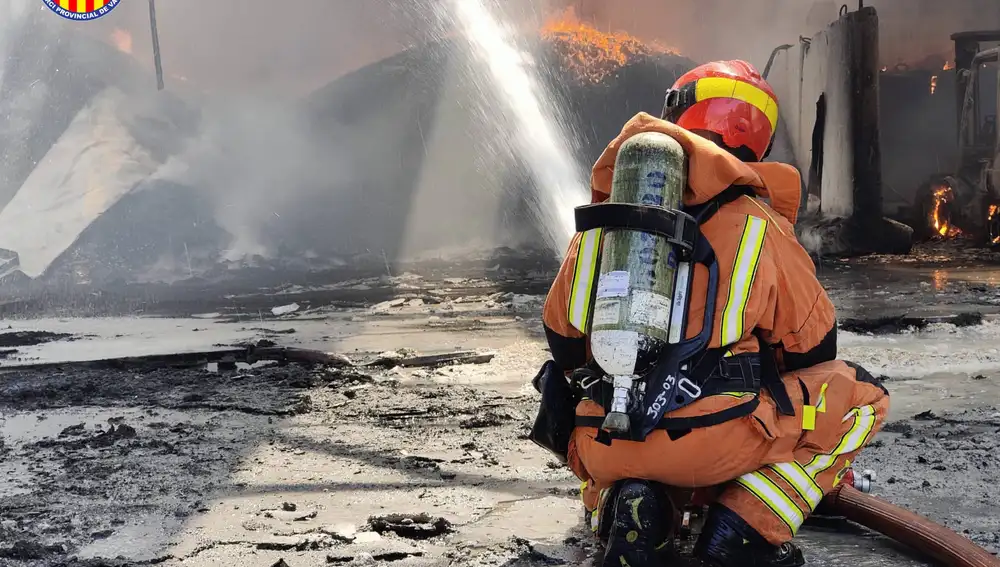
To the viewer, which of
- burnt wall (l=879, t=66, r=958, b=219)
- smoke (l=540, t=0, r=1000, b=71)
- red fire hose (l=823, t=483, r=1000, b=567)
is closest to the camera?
red fire hose (l=823, t=483, r=1000, b=567)

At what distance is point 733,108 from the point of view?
2.45m

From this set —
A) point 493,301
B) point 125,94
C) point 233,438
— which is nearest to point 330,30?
point 125,94

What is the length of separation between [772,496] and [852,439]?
0.30 m

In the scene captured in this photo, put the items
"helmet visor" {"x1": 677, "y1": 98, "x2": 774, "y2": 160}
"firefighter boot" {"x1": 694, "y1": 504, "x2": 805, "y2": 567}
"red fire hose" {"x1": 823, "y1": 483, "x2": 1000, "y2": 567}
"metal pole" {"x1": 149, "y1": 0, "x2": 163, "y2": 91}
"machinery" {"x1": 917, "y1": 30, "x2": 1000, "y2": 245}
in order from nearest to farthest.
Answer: "firefighter boot" {"x1": 694, "y1": 504, "x2": 805, "y2": 567}
"red fire hose" {"x1": 823, "y1": 483, "x2": 1000, "y2": 567}
"helmet visor" {"x1": 677, "y1": 98, "x2": 774, "y2": 160}
"machinery" {"x1": 917, "y1": 30, "x2": 1000, "y2": 245}
"metal pole" {"x1": 149, "y1": 0, "x2": 163, "y2": 91}

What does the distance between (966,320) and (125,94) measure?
17231 millimetres

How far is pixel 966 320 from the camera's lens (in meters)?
6.84

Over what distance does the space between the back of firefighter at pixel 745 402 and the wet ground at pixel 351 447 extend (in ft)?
1.22

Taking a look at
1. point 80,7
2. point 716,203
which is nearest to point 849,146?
point 716,203

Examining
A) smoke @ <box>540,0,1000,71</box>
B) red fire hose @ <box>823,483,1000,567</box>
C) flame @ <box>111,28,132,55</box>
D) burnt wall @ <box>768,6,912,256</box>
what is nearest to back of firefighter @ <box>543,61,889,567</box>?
red fire hose @ <box>823,483,1000,567</box>

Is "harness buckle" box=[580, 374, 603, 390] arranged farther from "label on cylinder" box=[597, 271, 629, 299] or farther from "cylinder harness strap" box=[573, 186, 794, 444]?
"label on cylinder" box=[597, 271, 629, 299]

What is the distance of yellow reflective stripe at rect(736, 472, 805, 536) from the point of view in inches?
88.5

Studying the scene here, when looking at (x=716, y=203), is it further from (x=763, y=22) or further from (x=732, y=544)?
(x=763, y=22)

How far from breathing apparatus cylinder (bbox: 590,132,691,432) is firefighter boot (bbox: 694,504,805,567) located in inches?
14.8

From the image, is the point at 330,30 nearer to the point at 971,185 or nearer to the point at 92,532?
the point at 971,185
